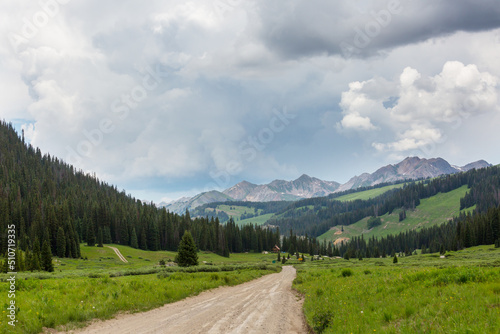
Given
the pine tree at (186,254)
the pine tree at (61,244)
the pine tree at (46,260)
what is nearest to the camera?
the pine tree at (186,254)

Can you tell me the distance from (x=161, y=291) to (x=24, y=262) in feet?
198

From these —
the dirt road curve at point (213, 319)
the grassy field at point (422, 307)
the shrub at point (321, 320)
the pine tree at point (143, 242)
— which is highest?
the grassy field at point (422, 307)

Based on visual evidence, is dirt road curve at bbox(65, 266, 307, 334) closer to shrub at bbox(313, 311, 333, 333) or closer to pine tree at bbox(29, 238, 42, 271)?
shrub at bbox(313, 311, 333, 333)

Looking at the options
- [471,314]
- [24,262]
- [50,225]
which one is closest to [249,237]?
[50,225]

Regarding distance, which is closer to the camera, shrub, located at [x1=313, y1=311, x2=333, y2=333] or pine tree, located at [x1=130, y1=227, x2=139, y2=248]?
shrub, located at [x1=313, y1=311, x2=333, y2=333]

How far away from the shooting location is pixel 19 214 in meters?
119

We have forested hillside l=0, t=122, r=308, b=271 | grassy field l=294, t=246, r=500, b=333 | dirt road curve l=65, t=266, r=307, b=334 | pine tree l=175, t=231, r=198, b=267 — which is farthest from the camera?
forested hillside l=0, t=122, r=308, b=271

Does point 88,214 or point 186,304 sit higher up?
point 88,214

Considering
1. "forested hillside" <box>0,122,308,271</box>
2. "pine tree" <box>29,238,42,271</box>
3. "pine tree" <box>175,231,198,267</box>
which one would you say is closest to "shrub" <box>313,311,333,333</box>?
"pine tree" <box>175,231,198,267</box>

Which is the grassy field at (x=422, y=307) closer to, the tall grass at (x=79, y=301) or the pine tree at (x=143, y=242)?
the tall grass at (x=79, y=301)

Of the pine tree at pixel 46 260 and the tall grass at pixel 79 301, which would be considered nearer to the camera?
the tall grass at pixel 79 301

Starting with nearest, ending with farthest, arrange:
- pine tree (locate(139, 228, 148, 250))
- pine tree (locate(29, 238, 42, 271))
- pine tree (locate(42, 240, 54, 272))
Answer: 1. pine tree (locate(29, 238, 42, 271))
2. pine tree (locate(42, 240, 54, 272))
3. pine tree (locate(139, 228, 148, 250))

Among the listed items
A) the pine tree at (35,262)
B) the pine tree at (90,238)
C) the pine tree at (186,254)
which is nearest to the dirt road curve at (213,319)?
the pine tree at (186,254)

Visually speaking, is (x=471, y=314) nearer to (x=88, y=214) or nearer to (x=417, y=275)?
(x=417, y=275)
